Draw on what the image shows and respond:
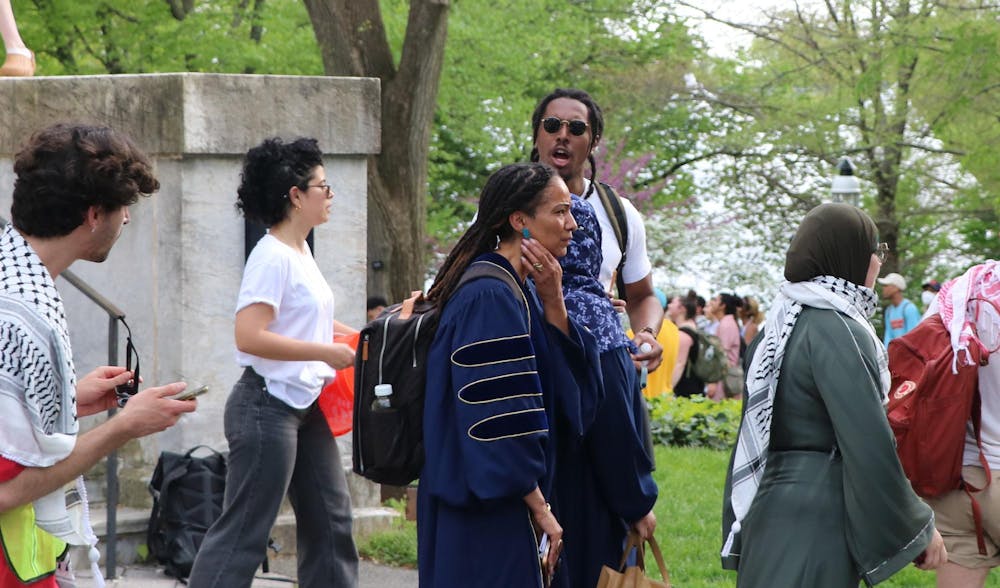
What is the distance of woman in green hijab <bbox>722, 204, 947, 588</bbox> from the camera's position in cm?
406

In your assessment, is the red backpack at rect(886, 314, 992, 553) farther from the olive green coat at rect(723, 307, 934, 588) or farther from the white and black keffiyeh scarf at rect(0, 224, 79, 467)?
the white and black keffiyeh scarf at rect(0, 224, 79, 467)

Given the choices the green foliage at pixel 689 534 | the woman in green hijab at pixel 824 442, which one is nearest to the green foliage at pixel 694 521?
the green foliage at pixel 689 534

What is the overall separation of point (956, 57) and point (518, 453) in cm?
1461

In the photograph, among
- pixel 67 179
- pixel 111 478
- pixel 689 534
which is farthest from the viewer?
pixel 689 534

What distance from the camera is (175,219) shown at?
7188 millimetres

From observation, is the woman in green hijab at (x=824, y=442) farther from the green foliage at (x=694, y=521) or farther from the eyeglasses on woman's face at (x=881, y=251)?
the green foliage at (x=694, y=521)

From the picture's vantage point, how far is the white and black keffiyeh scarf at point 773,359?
4219mm

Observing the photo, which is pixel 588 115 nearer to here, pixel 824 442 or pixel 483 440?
pixel 824 442

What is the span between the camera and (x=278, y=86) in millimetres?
7539

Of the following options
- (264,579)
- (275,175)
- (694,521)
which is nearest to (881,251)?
(275,175)

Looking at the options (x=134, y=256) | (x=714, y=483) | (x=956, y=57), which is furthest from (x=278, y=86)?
(x=956, y=57)

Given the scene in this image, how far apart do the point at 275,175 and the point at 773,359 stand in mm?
2258

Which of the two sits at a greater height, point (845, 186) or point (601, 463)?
point (845, 186)

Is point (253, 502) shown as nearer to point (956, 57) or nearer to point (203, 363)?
point (203, 363)
